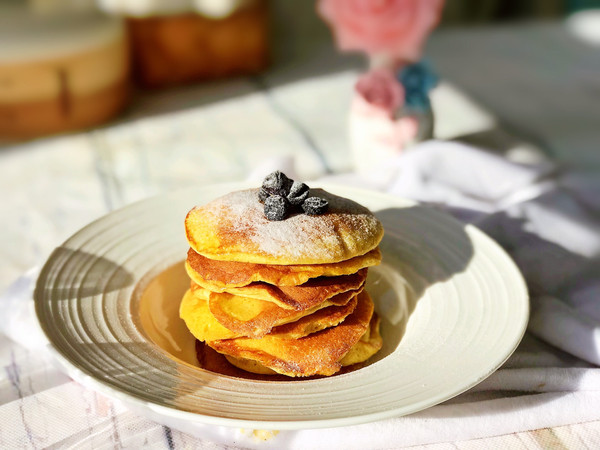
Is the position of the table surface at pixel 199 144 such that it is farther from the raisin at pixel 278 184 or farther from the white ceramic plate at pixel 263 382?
the raisin at pixel 278 184

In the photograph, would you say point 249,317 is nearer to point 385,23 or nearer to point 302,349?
point 302,349

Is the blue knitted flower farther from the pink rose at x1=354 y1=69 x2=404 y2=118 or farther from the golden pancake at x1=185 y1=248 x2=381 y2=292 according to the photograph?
the golden pancake at x1=185 y1=248 x2=381 y2=292

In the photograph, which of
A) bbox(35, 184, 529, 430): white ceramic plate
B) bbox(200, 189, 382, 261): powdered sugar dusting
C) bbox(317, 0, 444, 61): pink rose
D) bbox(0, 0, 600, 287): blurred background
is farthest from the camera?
bbox(0, 0, 600, 287): blurred background

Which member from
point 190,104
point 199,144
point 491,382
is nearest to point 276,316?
point 491,382

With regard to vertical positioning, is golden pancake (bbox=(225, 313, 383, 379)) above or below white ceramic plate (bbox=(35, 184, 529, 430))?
below

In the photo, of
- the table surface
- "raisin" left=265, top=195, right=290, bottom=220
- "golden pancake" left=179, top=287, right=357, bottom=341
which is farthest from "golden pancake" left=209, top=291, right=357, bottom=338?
the table surface

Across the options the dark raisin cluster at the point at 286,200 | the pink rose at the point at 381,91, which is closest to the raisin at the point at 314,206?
the dark raisin cluster at the point at 286,200
